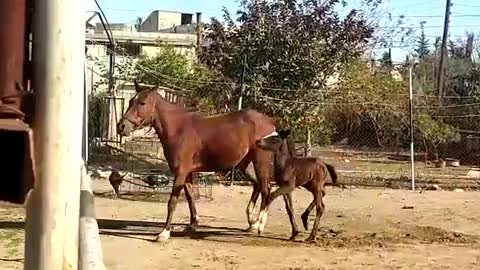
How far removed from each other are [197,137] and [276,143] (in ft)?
3.59

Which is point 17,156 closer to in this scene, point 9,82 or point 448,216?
point 9,82

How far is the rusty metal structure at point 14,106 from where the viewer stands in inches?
67.0

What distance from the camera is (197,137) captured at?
12328 mm

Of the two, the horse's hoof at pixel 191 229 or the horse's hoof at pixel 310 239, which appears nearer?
the horse's hoof at pixel 310 239

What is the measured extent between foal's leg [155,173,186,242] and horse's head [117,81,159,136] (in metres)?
0.84

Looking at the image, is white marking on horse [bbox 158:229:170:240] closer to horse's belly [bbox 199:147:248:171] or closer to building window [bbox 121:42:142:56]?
horse's belly [bbox 199:147:248:171]

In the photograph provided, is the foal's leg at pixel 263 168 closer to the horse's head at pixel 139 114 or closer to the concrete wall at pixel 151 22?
the horse's head at pixel 139 114

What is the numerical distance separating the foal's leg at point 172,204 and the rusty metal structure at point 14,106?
9.80 metres

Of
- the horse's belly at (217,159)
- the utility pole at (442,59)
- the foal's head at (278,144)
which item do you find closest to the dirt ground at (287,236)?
the horse's belly at (217,159)

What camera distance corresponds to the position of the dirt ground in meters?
10.0

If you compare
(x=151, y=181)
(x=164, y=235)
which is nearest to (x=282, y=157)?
(x=164, y=235)

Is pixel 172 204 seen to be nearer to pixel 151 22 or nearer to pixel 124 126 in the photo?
pixel 124 126

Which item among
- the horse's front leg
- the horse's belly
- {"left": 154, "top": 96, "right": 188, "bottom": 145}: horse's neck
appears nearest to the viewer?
{"left": 154, "top": 96, "right": 188, "bottom": 145}: horse's neck

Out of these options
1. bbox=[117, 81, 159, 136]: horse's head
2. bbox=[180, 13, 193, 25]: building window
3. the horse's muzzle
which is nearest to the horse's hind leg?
bbox=[117, 81, 159, 136]: horse's head
